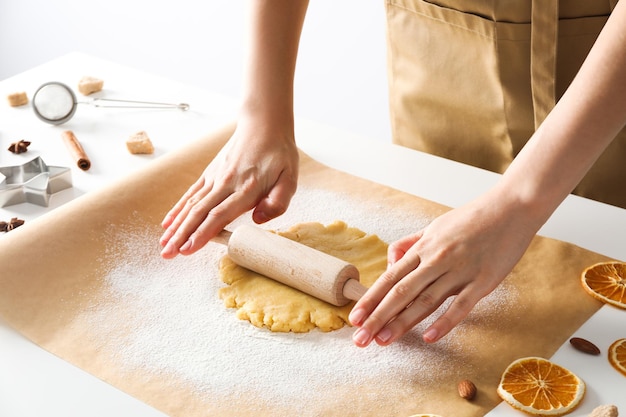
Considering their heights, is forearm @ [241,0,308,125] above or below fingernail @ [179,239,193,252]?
above

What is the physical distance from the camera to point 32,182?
1.76 metres

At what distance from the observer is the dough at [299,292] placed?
4.69ft

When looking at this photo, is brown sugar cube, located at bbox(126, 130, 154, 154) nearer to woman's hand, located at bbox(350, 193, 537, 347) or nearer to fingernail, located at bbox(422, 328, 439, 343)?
woman's hand, located at bbox(350, 193, 537, 347)

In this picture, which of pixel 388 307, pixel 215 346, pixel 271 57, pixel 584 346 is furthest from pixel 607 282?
pixel 271 57

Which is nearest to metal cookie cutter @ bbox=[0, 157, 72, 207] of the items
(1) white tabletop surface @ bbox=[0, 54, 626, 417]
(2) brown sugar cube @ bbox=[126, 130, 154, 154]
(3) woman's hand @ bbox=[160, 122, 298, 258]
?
(1) white tabletop surface @ bbox=[0, 54, 626, 417]

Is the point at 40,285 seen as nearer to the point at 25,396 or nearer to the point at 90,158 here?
the point at 25,396

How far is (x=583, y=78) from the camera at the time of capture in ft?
Result: 4.54

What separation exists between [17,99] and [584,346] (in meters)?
1.46

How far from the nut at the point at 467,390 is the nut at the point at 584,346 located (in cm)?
20

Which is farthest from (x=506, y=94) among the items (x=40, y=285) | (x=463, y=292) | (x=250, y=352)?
(x=40, y=285)

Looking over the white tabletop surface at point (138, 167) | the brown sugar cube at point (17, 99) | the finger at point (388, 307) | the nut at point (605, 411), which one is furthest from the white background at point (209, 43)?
the nut at point (605, 411)

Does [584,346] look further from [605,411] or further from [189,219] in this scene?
[189,219]

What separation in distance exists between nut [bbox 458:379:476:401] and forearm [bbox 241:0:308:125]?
0.70 meters

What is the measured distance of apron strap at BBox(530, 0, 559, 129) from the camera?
5.43 feet
